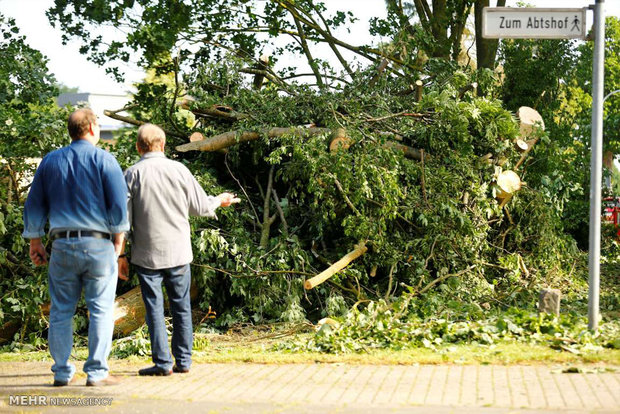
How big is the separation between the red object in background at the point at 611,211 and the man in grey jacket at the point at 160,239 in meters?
11.1

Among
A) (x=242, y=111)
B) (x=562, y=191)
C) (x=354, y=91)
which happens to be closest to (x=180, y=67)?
(x=242, y=111)

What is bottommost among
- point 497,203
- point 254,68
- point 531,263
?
point 531,263

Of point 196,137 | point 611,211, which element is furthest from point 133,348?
point 611,211

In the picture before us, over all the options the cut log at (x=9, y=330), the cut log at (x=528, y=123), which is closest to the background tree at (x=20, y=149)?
the cut log at (x=9, y=330)

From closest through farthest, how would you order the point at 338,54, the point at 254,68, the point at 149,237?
1. the point at 149,237
2. the point at 254,68
3. the point at 338,54

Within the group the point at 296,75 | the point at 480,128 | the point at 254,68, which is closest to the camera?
the point at 480,128

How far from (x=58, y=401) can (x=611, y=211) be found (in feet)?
42.6

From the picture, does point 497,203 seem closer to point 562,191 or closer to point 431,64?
point 562,191

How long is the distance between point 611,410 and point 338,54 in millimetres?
11322

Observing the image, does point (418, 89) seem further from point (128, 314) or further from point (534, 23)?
point (128, 314)

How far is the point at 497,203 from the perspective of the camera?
10.5 metres

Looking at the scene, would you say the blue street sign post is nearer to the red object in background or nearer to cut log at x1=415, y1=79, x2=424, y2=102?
cut log at x1=415, y1=79, x2=424, y2=102

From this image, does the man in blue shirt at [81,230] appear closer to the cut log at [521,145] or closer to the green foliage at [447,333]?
the green foliage at [447,333]

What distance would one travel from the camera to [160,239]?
18.4 feet
